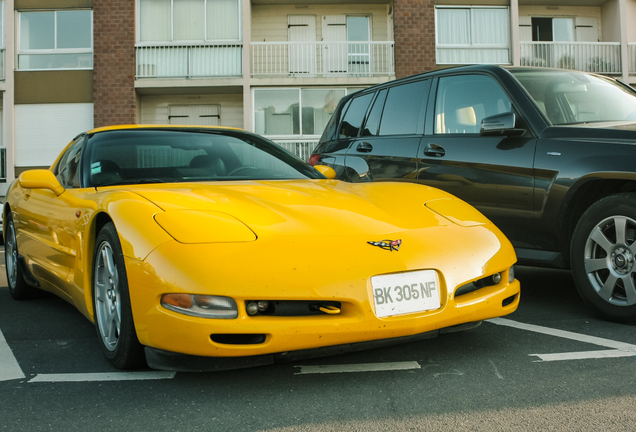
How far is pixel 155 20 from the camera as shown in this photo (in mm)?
20188

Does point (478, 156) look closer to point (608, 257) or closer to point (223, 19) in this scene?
point (608, 257)

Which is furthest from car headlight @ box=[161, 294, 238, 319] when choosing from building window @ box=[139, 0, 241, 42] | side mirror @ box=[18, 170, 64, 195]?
building window @ box=[139, 0, 241, 42]

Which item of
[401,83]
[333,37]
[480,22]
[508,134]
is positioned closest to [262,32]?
[333,37]

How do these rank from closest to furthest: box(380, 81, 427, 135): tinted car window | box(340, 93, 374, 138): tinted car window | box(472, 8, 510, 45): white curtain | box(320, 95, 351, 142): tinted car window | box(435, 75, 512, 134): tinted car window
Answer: box(435, 75, 512, 134): tinted car window, box(380, 81, 427, 135): tinted car window, box(340, 93, 374, 138): tinted car window, box(320, 95, 351, 142): tinted car window, box(472, 8, 510, 45): white curtain

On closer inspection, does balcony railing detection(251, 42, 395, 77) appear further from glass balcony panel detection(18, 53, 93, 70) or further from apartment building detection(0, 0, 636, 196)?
glass balcony panel detection(18, 53, 93, 70)

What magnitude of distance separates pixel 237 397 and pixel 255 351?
0.22 m

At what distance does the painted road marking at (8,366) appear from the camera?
3.06 metres

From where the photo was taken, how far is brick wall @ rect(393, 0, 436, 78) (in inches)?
795

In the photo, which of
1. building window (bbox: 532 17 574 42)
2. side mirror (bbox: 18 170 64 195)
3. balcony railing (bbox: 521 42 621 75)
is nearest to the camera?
side mirror (bbox: 18 170 64 195)

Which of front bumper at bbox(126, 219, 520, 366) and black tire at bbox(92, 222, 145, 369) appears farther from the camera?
black tire at bbox(92, 222, 145, 369)

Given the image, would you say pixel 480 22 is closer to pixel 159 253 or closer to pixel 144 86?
pixel 144 86

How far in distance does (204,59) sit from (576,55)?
11998 millimetres

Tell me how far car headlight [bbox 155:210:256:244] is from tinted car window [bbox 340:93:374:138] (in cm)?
341

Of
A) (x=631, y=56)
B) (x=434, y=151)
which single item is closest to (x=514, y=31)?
(x=631, y=56)
